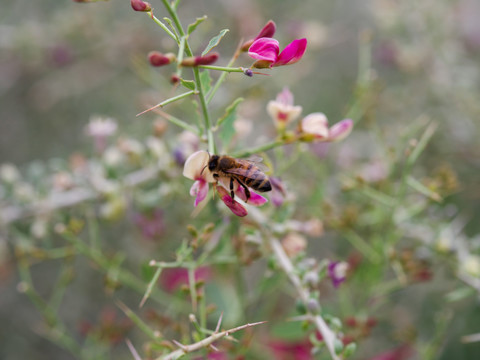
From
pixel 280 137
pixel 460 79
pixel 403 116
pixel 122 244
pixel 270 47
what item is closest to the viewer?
pixel 270 47

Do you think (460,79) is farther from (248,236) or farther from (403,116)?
(248,236)

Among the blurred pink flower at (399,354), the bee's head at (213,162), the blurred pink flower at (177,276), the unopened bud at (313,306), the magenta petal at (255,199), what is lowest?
the blurred pink flower at (177,276)

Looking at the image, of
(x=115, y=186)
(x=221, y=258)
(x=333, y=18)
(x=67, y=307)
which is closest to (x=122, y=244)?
(x=67, y=307)

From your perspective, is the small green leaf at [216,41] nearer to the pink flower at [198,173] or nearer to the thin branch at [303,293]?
the pink flower at [198,173]

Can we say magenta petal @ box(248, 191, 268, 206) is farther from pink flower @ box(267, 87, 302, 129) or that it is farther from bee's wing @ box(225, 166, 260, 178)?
pink flower @ box(267, 87, 302, 129)

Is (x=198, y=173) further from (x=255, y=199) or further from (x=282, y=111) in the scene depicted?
(x=282, y=111)

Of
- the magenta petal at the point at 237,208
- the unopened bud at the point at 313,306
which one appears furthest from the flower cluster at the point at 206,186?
the unopened bud at the point at 313,306

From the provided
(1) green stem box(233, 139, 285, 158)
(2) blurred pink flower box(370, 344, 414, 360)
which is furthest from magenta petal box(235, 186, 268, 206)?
(2) blurred pink flower box(370, 344, 414, 360)
